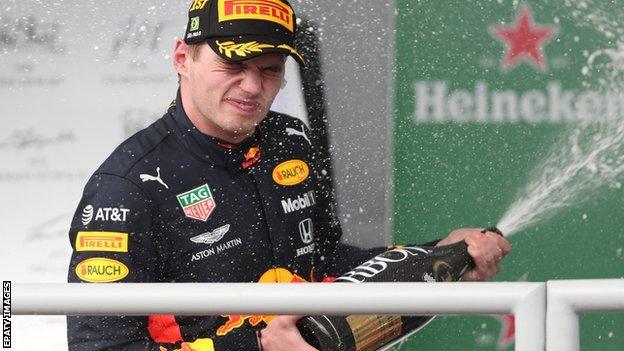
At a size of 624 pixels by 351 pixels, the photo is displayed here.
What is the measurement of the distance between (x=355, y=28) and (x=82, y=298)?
177 cm

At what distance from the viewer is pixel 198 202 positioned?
232 cm

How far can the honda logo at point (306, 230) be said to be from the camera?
8.11 ft

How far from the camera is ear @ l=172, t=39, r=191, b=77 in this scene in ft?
7.77

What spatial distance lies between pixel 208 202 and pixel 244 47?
33 centimetres

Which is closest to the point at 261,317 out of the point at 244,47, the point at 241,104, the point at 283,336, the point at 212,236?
the point at 212,236

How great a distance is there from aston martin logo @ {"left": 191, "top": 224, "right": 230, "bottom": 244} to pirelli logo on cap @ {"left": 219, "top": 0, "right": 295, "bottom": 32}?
42 centimetres

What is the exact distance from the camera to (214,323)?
2287 millimetres

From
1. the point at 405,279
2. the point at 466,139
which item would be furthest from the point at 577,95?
the point at 405,279

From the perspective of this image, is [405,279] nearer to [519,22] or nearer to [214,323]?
[214,323]

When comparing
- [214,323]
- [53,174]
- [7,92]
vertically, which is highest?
[7,92]

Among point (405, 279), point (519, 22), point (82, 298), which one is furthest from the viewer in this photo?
point (519, 22)

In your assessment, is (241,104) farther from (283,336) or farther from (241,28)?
(283,336)

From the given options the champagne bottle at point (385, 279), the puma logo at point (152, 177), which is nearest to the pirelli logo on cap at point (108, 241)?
the puma logo at point (152, 177)

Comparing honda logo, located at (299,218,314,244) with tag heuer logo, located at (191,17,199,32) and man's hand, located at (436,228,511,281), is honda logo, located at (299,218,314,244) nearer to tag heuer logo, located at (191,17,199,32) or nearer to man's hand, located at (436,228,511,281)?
man's hand, located at (436,228,511,281)
